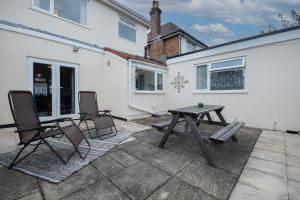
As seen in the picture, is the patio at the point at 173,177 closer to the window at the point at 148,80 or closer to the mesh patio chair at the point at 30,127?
the mesh patio chair at the point at 30,127

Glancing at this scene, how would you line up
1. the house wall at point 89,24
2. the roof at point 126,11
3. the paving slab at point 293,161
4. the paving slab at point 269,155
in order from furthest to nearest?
the roof at point 126,11 → the house wall at point 89,24 → the paving slab at point 269,155 → the paving slab at point 293,161

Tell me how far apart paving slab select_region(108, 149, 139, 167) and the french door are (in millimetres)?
3724

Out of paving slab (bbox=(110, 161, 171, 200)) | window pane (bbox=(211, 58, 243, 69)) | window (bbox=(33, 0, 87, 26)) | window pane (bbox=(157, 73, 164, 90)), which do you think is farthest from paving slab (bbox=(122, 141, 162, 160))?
window (bbox=(33, 0, 87, 26))

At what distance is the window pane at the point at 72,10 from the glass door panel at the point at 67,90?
7.26 ft

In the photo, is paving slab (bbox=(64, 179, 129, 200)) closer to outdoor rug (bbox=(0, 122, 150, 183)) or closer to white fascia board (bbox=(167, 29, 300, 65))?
outdoor rug (bbox=(0, 122, 150, 183))

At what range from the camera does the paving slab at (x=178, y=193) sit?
1.72 m

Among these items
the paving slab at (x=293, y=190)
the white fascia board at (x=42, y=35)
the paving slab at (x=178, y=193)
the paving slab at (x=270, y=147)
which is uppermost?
the white fascia board at (x=42, y=35)

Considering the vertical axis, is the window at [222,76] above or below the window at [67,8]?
below

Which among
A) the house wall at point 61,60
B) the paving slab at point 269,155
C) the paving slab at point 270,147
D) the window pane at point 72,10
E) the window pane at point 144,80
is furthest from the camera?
the window pane at point 144,80

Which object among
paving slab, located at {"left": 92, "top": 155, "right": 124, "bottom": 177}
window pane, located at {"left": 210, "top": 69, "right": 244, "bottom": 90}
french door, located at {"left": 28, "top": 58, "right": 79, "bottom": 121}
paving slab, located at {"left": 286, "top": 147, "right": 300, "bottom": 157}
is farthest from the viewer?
window pane, located at {"left": 210, "top": 69, "right": 244, "bottom": 90}

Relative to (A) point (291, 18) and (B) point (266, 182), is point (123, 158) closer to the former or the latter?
(B) point (266, 182)

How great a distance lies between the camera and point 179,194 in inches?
69.9

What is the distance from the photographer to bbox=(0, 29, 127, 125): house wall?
14.9ft

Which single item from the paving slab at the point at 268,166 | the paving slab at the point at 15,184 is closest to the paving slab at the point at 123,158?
the paving slab at the point at 15,184
